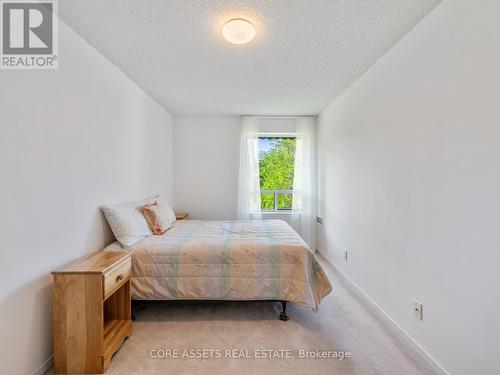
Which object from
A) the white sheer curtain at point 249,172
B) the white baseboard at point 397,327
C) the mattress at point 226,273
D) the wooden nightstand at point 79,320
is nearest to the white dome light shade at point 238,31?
the mattress at point 226,273

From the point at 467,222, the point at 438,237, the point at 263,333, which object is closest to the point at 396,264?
the point at 438,237

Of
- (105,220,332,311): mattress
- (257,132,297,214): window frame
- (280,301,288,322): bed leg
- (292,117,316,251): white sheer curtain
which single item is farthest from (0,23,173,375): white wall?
(292,117,316,251): white sheer curtain

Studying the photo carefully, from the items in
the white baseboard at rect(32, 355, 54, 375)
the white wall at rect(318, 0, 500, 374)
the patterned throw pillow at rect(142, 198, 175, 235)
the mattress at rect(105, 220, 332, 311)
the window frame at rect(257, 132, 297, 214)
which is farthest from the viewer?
the window frame at rect(257, 132, 297, 214)

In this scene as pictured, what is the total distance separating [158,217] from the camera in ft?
8.97

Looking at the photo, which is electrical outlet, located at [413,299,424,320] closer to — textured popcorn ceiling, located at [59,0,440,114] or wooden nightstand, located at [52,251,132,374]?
textured popcorn ceiling, located at [59,0,440,114]

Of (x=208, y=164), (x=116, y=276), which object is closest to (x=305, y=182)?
(x=208, y=164)

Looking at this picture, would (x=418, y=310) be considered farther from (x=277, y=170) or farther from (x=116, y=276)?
(x=277, y=170)

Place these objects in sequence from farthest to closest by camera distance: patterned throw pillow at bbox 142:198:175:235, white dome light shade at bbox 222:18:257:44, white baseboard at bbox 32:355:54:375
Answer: patterned throw pillow at bbox 142:198:175:235 → white dome light shade at bbox 222:18:257:44 → white baseboard at bbox 32:355:54:375

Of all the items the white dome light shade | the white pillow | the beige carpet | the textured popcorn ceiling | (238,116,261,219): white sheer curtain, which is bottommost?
the beige carpet

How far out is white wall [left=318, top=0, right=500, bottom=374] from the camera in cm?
127

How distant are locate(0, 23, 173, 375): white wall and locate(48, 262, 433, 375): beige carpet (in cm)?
62

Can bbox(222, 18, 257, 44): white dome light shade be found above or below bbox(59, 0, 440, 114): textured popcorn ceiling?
below

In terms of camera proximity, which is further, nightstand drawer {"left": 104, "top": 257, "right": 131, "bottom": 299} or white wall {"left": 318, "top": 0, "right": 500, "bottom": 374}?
nightstand drawer {"left": 104, "top": 257, "right": 131, "bottom": 299}

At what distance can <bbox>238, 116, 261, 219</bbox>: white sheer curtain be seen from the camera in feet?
14.0
